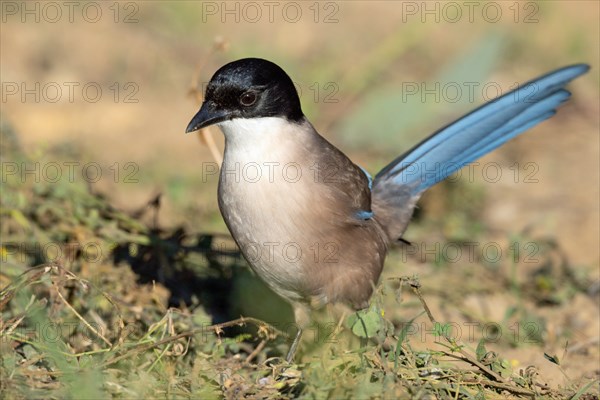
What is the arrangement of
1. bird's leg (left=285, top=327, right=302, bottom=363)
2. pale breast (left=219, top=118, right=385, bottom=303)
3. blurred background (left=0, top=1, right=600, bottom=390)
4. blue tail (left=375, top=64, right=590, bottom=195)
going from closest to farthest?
1. pale breast (left=219, top=118, right=385, bottom=303)
2. bird's leg (left=285, top=327, right=302, bottom=363)
3. blue tail (left=375, top=64, right=590, bottom=195)
4. blurred background (left=0, top=1, right=600, bottom=390)

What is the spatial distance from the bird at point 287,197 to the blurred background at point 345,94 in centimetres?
89

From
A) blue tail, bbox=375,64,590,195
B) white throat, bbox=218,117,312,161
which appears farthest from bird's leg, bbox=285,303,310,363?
blue tail, bbox=375,64,590,195

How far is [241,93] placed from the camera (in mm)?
4348

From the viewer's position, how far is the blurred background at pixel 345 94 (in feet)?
23.1

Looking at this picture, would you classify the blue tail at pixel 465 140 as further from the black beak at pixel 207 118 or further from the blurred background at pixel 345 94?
the black beak at pixel 207 118

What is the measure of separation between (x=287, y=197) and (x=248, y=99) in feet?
1.64

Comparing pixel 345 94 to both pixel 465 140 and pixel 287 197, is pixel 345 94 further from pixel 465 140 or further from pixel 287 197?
pixel 287 197

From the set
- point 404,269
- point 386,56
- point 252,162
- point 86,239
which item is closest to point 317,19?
point 386,56

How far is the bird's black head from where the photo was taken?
435 cm

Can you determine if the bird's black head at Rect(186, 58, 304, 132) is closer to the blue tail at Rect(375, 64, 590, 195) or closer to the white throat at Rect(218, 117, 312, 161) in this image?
the white throat at Rect(218, 117, 312, 161)

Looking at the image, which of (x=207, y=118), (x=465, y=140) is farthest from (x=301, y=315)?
(x=465, y=140)

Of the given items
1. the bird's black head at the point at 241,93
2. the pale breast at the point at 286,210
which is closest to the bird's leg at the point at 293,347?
the pale breast at the point at 286,210

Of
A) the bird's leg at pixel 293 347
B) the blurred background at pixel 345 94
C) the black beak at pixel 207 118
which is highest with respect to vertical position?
the black beak at pixel 207 118

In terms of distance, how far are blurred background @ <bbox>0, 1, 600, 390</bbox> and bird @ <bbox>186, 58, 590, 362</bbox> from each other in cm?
89
